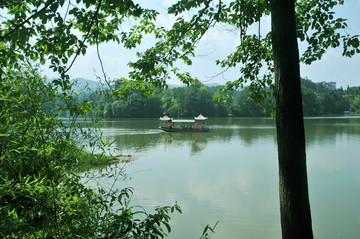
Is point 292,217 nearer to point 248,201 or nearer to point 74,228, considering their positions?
point 74,228

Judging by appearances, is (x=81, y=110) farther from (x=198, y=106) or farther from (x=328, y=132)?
(x=198, y=106)

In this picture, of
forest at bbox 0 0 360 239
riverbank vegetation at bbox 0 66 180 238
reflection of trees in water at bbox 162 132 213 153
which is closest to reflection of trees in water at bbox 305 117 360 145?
reflection of trees in water at bbox 162 132 213 153

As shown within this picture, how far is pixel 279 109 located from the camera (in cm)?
253

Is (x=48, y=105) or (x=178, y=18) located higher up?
(x=178, y=18)

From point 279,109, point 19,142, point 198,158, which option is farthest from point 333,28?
point 198,158

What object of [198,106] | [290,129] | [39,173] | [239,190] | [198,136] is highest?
[198,106]

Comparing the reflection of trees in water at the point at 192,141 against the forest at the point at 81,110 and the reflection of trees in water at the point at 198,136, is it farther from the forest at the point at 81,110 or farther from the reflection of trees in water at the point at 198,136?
the forest at the point at 81,110

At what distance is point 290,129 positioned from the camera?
2.45 meters

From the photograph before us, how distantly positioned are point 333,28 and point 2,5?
411 centimetres

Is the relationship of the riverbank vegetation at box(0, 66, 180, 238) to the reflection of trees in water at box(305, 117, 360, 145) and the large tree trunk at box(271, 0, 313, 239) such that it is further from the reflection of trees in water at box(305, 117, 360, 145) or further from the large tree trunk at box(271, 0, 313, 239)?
the reflection of trees in water at box(305, 117, 360, 145)

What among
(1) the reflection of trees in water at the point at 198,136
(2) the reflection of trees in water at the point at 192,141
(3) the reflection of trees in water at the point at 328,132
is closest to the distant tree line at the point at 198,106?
(3) the reflection of trees in water at the point at 328,132

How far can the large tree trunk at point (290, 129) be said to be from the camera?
245cm

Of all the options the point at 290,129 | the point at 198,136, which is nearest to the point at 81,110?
the point at 290,129

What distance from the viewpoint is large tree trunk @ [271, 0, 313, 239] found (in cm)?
245
